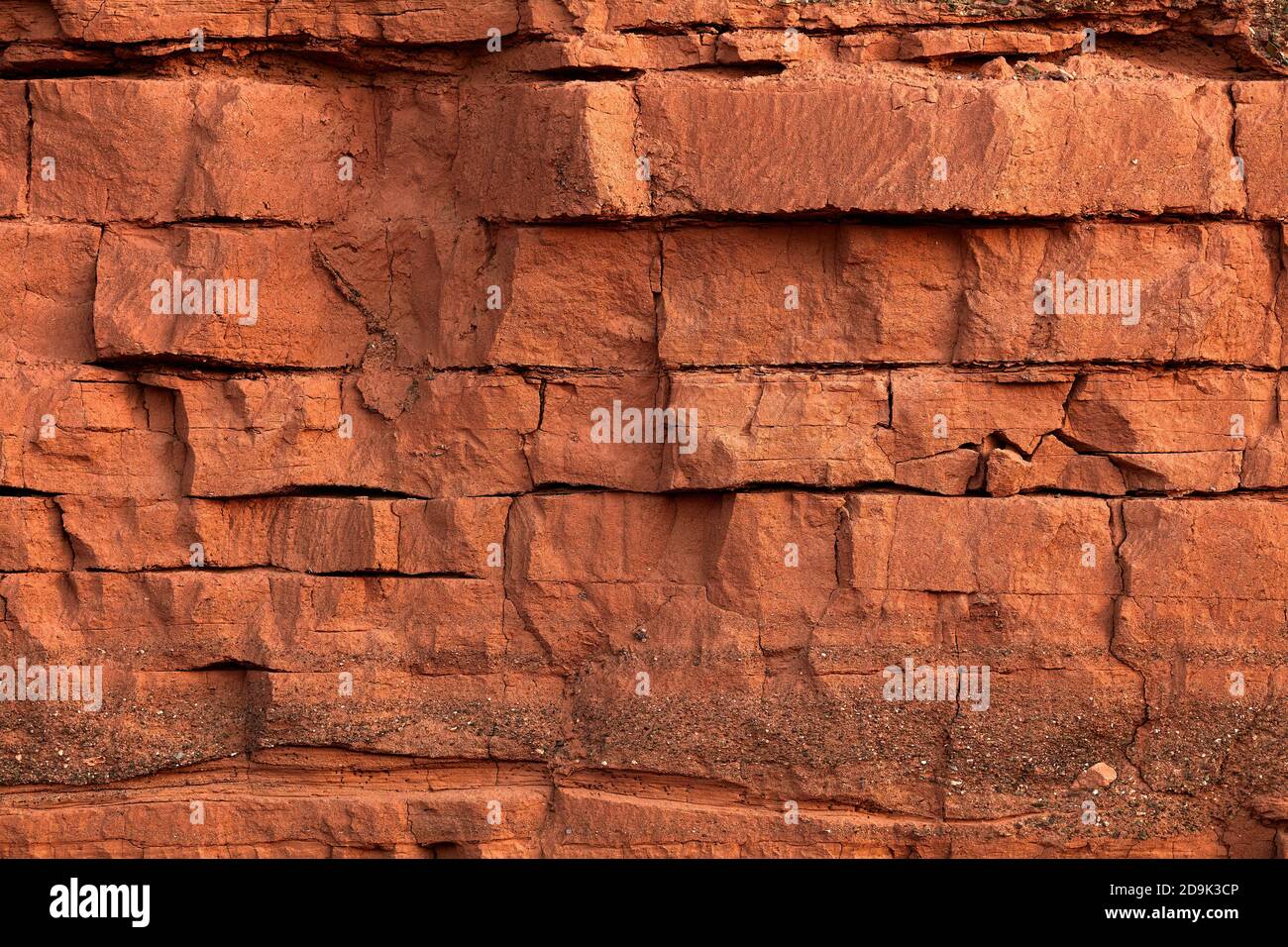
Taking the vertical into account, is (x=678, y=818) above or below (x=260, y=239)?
below

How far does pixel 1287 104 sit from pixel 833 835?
14.3ft

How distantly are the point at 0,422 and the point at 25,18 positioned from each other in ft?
7.13

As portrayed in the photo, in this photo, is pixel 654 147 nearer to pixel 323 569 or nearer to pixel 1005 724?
pixel 323 569

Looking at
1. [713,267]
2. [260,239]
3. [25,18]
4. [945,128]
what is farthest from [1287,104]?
[25,18]

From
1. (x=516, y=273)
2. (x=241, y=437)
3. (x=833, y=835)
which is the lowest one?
(x=833, y=835)

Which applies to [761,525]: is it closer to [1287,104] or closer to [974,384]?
[974,384]

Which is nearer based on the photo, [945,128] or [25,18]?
[945,128]

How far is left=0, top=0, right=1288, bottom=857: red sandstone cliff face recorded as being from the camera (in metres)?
7.25

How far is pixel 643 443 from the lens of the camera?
7.59 metres

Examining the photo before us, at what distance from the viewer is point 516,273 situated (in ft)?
24.6

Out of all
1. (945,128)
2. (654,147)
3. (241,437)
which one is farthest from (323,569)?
(945,128)

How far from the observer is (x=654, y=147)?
23.9ft

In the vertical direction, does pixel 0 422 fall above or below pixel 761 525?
above

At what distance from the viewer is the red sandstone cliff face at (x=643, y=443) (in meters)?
7.25
